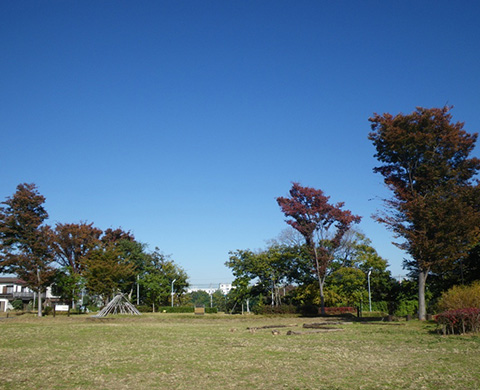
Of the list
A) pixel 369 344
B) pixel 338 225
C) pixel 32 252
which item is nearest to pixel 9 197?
pixel 32 252

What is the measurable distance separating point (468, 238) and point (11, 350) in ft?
74.6

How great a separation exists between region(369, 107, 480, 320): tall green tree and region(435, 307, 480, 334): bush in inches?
332

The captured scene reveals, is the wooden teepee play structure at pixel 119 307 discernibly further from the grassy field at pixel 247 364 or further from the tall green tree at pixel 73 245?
the grassy field at pixel 247 364

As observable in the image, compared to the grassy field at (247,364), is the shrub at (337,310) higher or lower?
lower

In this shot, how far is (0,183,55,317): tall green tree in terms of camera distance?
4038cm

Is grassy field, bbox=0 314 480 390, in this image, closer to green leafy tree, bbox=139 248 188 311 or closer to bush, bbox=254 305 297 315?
bush, bbox=254 305 297 315

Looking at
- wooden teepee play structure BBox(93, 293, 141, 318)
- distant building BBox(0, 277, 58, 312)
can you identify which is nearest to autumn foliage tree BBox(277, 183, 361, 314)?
wooden teepee play structure BBox(93, 293, 141, 318)

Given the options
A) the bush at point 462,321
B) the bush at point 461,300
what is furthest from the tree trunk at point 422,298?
the bush at point 462,321

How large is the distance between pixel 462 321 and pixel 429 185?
40.7 feet

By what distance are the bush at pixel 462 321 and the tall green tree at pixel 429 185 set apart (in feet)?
27.7

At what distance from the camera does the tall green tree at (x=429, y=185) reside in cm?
2408

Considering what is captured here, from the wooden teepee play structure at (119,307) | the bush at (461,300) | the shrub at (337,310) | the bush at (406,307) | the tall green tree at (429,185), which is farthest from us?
the shrub at (337,310)

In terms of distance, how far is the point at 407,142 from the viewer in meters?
26.4

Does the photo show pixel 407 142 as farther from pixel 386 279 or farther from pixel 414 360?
pixel 386 279
